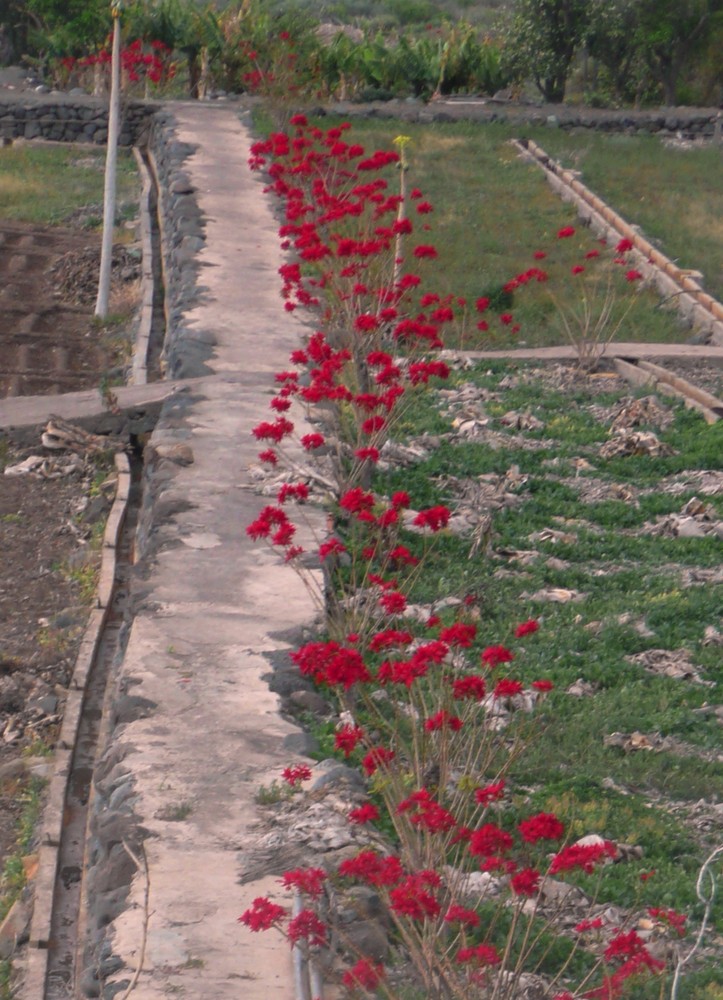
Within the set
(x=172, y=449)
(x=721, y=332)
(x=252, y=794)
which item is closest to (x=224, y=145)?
(x=721, y=332)

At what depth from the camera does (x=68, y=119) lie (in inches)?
837

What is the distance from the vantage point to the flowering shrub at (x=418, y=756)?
393 cm

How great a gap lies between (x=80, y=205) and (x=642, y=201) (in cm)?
650

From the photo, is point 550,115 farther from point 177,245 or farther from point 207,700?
point 207,700

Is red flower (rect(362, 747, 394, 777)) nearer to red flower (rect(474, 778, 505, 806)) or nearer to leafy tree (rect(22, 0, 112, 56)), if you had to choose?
red flower (rect(474, 778, 505, 806))

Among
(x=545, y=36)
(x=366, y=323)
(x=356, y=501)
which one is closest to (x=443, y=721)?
(x=356, y=501)

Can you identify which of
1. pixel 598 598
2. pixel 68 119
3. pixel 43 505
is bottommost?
pixel 43 505

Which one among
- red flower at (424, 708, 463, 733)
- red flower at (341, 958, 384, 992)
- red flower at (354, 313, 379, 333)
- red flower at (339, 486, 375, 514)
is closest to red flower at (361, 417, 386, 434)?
red flower at (354, 313, 379, 333)

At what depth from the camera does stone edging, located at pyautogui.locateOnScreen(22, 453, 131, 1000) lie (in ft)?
17.4

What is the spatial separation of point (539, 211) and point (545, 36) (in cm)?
723

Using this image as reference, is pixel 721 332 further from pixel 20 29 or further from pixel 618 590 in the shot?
pixel 20 29

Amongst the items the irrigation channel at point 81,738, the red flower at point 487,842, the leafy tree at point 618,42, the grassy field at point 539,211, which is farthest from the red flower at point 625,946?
the leafy tree at point 618,42

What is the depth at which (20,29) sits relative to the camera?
1010 inches

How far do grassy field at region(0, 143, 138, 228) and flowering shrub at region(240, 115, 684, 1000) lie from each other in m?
8.26
